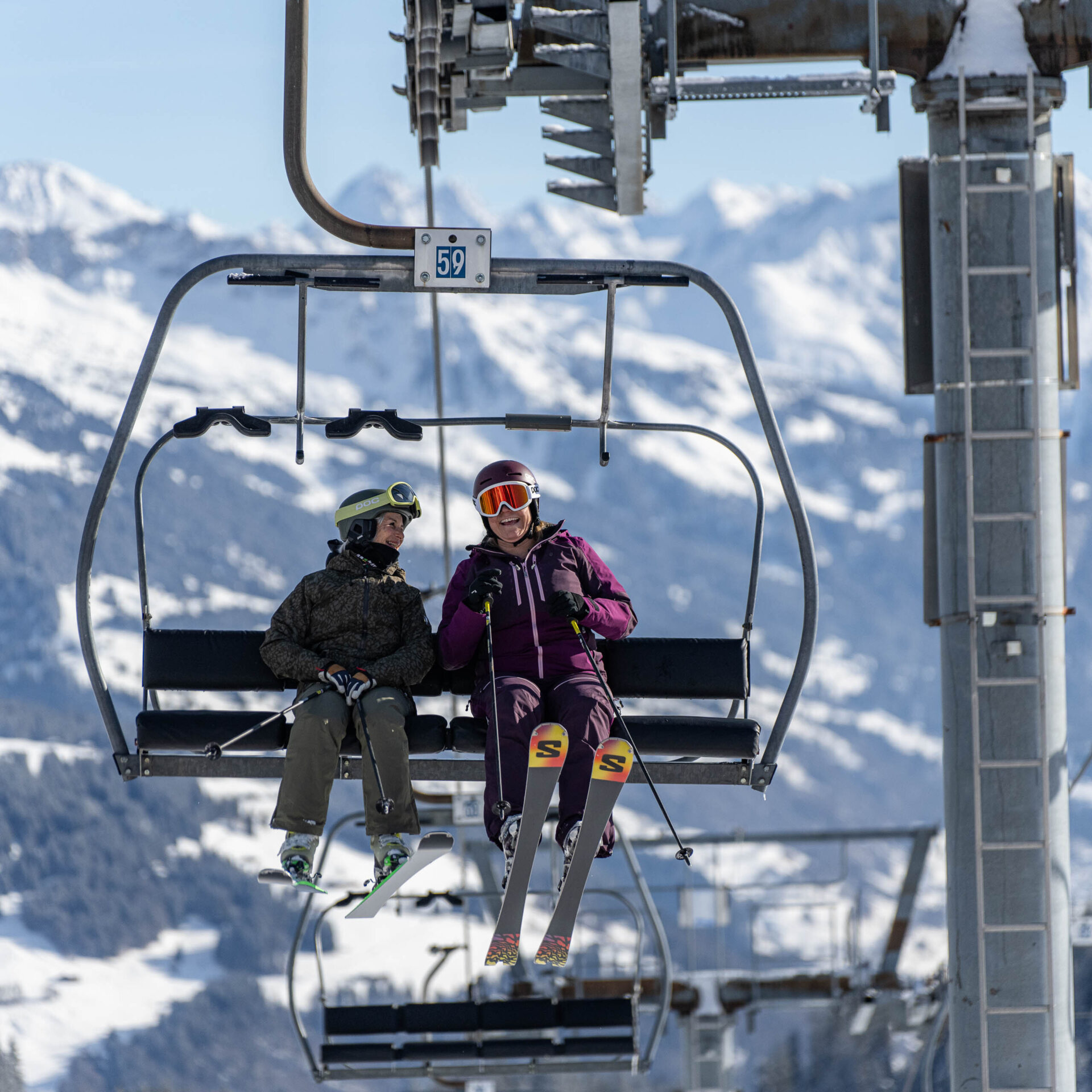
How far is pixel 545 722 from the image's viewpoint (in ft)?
18.5

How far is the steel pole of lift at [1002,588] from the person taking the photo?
6980 millimetres

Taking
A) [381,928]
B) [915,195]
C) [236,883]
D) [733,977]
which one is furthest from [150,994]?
[915,195]

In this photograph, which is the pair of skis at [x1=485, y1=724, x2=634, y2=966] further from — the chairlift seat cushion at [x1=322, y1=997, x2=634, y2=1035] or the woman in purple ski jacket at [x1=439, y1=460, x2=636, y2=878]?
the chairlift seat cushion at [x1=322, y1=997, x2=634, y2=1035]

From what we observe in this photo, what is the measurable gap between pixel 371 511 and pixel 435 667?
1.81 ft

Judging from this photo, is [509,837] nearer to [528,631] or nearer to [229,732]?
[528,631]

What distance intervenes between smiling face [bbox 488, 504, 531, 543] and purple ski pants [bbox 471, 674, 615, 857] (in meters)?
0.48

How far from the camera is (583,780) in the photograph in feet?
17.9

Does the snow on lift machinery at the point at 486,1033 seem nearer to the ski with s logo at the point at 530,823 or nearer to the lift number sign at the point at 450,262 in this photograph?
the ski with s logo at the point at 530,823

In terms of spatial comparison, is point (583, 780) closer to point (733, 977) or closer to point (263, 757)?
point (263, 757)

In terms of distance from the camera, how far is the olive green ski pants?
5.60 meters

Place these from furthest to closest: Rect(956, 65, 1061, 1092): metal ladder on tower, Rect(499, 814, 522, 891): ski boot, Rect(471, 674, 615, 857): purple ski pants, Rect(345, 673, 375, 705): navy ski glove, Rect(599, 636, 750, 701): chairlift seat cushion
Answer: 1. Rect(956, 65, 1061, 1092): metal ladder on tower
2. Rect(599, 636, 750, 701): chairlift seat cushion
3. Rect(345, 673, 375, 705): navy ski glove
4. Rect(471, 674, 615, 857): purple ski pants
5. Rect(499, 814, 522, 891): ski boot

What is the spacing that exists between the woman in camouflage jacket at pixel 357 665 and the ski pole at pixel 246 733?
0.06 ft

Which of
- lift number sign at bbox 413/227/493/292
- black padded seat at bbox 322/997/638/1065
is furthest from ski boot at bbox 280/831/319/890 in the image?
black padded seat at bbox 322/997/638/1065

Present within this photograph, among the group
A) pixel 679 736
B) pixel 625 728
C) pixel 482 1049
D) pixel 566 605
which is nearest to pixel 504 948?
pixel 625 728
